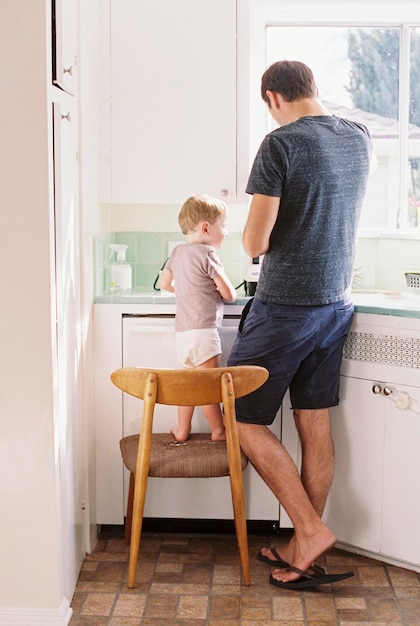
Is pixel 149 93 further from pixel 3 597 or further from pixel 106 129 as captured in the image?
pixel 3 597

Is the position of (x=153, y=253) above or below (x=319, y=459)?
above

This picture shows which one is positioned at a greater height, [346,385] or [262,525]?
[346,385]

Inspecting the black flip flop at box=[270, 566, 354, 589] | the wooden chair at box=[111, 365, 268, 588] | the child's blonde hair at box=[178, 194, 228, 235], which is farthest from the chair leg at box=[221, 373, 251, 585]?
the child's blonde hair at box=[178, 194, 228, 235]

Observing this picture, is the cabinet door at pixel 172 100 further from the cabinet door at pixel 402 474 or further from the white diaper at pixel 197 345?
the cabinet door at pixel 402 474

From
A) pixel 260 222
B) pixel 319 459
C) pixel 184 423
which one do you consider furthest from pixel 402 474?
pixel 260 222

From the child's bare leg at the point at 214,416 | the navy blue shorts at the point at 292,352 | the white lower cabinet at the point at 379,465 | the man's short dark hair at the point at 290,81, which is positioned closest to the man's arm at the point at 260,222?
the navy blue shorts at the point at 292,352

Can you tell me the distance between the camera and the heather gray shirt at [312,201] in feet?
9.61

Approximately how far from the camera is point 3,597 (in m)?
2.82

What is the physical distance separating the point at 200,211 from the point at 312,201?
0.44 metres

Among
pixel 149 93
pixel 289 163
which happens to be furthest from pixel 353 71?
pixel 289 163

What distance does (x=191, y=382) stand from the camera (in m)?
2.93

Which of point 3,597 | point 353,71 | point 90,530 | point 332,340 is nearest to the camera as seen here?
point 3,597

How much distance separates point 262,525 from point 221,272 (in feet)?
3.28

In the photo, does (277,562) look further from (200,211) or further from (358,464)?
(200,211)
